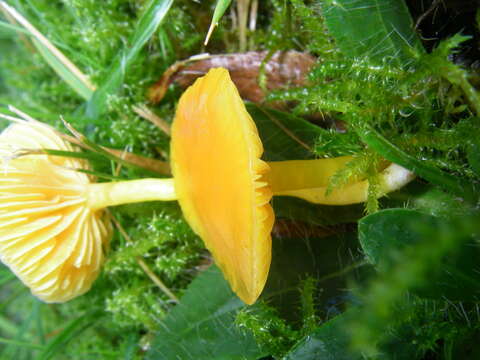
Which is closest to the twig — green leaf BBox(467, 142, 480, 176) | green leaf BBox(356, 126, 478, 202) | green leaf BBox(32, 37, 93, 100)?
green leaf BBox(32, 37, 93, 100)

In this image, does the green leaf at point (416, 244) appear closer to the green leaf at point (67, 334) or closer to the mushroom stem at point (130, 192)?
the mushroom stem at point (130, 192)

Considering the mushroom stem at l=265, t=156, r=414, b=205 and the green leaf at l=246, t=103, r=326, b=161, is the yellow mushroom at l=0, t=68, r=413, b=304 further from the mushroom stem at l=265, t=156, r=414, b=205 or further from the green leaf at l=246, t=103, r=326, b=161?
the green leaf at l=246, t=103, r=326, b=161

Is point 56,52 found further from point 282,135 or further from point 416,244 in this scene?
point 416,244

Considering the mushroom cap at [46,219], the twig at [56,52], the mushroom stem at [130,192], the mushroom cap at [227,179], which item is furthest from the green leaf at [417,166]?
the twig at [56,52]

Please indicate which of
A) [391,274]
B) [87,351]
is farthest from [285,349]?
[87,351]

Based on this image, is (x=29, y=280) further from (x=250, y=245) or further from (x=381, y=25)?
(x=381, y=25)

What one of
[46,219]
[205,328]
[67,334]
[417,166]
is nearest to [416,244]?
[417,166]
